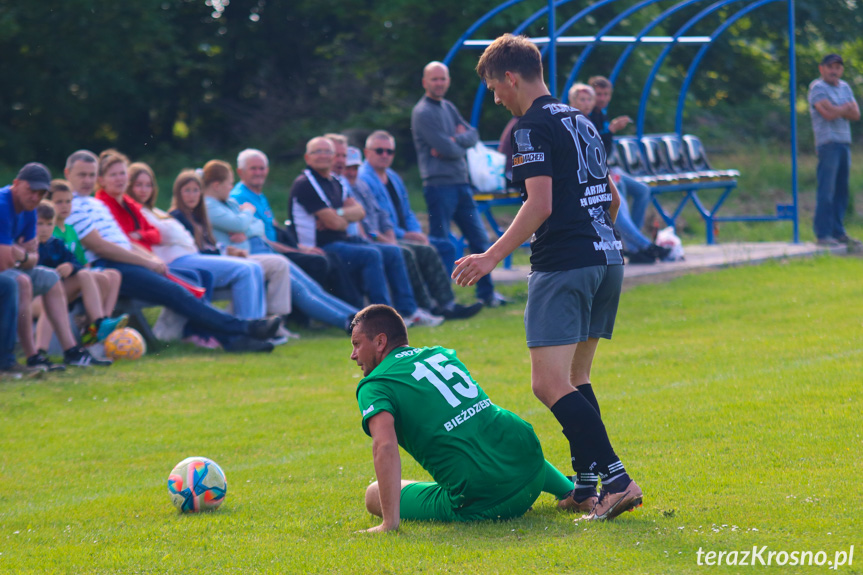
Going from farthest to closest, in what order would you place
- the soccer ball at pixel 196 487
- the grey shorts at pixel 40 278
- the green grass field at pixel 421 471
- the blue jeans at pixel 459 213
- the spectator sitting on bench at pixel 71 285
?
the blue jeans at pixel 459 213 → the spectator sitting on bench at pixel 71 285 → the grey shorts at pixel 40 278 → the soccer ball at pixel 196 487 → the green grass field at pixel 421 471

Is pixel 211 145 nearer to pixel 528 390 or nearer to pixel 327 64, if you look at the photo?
pixel 327 64

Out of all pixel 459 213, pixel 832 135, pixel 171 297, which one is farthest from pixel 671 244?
pixel 171 297

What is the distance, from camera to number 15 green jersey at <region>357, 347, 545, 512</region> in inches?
183

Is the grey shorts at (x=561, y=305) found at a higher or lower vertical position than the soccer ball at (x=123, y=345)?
higher

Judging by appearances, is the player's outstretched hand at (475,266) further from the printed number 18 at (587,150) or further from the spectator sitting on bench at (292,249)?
the spectator sitting on bench at (292,249)

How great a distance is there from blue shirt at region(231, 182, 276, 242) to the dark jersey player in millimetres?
7304

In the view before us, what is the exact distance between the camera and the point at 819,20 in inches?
1144

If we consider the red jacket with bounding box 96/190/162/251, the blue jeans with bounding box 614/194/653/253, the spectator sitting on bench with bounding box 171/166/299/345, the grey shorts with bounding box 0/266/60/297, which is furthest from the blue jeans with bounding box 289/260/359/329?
the blue jeans with bounding box 614/194/653/253

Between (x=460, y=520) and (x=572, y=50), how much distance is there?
22352mm

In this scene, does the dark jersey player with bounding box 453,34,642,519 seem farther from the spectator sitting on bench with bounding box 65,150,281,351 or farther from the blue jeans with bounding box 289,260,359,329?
the blue jeans with bounding box 289,260,359,329

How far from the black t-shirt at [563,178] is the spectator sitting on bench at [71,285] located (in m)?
5.95

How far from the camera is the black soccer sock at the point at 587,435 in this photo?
467 cm

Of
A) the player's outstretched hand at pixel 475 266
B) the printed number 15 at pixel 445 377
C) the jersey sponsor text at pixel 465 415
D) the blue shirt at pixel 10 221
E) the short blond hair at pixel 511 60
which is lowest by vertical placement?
the jersey sponsor text at pixel 465 415

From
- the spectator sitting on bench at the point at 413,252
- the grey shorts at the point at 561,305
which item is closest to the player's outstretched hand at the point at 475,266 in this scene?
the grey shorts at the point at 561,305
